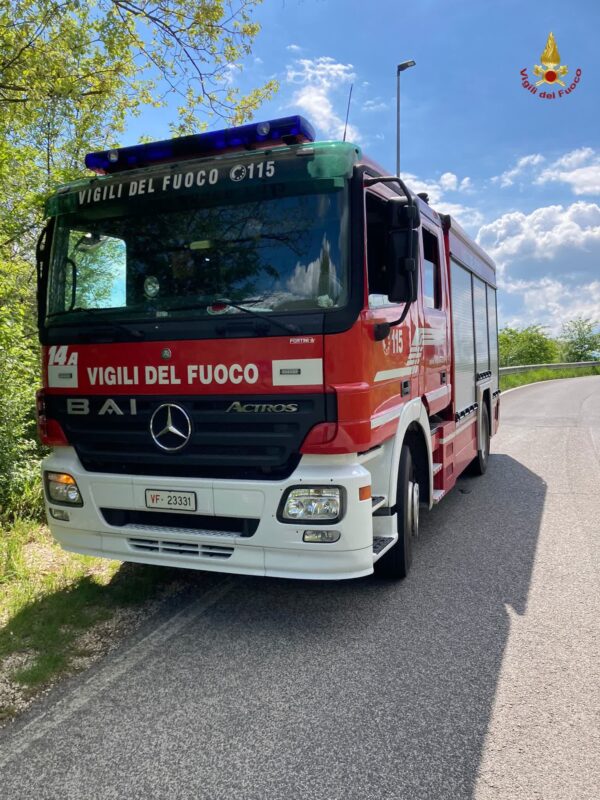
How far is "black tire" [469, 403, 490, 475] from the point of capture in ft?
25.8

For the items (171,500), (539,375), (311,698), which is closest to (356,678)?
(311,698)

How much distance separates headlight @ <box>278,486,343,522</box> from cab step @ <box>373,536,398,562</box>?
0.50 m

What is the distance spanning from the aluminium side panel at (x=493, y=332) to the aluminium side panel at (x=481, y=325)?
1.00 feet

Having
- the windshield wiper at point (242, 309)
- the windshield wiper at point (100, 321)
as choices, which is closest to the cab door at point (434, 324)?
the windshield wiper at point (242, 309)

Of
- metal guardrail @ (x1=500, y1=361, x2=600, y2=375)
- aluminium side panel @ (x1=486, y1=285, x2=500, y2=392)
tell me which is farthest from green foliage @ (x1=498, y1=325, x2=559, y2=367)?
aluminium side panel @ (x1=486, y1=285, x2=500, y2=392)

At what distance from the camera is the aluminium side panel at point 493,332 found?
27.8 ft

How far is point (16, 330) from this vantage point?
6.77 meters

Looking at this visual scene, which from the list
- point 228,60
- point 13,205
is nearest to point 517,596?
point 228,60

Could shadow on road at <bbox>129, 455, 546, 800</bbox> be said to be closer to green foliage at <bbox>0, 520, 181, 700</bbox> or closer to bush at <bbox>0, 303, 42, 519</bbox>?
green foliage at <bbox>0, 520, 181, 700</bbox>

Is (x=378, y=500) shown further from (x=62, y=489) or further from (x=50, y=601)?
(x=50, y=601)

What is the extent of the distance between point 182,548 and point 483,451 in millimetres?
5332

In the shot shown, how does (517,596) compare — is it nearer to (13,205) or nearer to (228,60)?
(228,60)

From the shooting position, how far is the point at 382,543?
3893 mm

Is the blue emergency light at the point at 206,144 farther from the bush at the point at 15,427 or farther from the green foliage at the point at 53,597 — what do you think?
the bush at the point at 15,427
